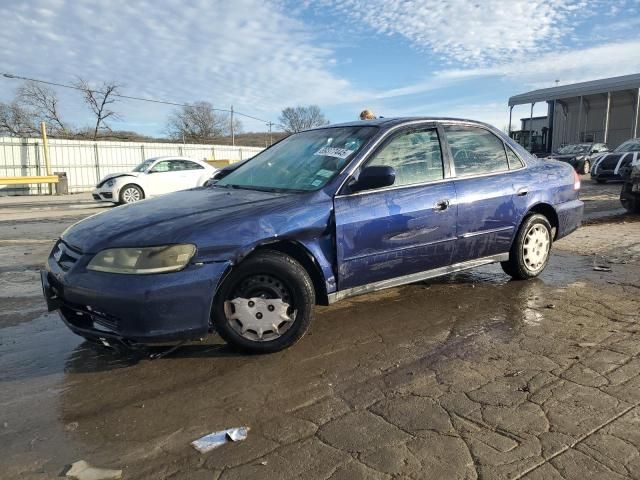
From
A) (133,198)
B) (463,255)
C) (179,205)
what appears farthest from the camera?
(133,198)

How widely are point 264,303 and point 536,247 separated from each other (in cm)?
320

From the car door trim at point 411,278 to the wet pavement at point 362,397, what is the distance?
1.13 feet

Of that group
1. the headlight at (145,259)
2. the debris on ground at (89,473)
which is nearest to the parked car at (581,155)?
the headlight at (145,259)

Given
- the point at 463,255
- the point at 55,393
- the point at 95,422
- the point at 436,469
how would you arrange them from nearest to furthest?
the point at 436,469 < the point at 95,422 < the point at 55,393 < the point at 463,255

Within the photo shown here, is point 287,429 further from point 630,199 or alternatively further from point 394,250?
point 630,199

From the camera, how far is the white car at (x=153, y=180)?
609 inches

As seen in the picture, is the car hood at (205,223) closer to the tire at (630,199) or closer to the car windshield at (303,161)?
the car windshield at (303,161)

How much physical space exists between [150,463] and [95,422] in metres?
0.57

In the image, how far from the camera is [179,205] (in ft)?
12.3

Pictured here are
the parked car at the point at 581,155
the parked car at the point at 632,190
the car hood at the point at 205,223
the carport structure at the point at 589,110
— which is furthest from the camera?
the carport structure at the point at 589,110

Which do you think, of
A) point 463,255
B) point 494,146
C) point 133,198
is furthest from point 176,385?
point 133,198

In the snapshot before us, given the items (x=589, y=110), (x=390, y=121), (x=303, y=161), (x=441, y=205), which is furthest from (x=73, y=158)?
(x=589, y=110)

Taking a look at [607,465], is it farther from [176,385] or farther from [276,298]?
[176,385]

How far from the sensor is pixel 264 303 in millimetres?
3436
